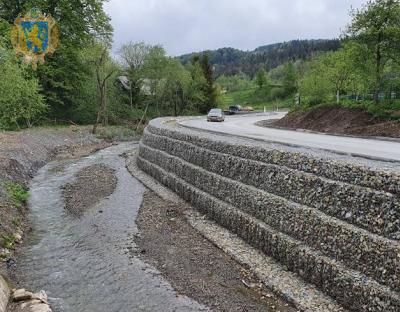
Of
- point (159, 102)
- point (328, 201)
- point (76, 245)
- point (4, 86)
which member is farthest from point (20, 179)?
point (159, 102)

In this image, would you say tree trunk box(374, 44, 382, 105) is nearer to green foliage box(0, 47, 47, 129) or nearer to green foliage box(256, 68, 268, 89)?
green foliage box(0, 47, 47, 129)

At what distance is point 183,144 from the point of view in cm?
2030

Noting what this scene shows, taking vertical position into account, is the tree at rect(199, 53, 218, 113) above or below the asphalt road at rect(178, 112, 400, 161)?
above

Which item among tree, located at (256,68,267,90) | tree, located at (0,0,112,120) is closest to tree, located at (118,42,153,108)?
tree, located at (0,0,112,120)

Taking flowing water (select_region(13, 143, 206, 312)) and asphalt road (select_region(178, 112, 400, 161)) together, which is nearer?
flowing water (select_region(13, 143, 206, 312))

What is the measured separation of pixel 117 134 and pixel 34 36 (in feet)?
42.1

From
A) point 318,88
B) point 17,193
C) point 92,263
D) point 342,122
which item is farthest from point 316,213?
point 318,88

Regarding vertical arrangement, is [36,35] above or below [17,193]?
above

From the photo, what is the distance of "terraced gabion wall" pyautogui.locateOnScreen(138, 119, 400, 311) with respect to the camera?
A: 8.30 metres

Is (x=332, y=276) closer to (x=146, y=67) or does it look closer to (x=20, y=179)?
(x=20, y=179)

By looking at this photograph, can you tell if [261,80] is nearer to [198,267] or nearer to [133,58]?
[133,58]

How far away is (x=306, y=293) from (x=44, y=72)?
125 feet

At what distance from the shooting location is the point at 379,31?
28641mm

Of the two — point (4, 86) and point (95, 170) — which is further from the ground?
point (4, 86)
